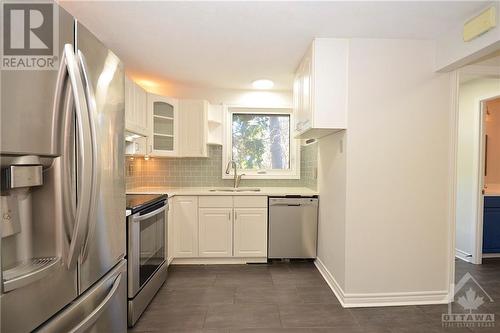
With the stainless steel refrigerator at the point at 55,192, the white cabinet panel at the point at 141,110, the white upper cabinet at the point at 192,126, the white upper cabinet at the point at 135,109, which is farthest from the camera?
the white upper cabinet at the point at 192,126

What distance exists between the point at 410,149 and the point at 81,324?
2521 mm

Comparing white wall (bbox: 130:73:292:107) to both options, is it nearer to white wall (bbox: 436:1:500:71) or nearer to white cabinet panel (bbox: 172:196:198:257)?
white cabinet panel (bbox: 172:196:198:257)

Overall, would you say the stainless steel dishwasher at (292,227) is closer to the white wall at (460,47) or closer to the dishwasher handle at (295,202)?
the dishwasher handle at (295,202)

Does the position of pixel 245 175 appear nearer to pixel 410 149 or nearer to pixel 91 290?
pixel 410 149

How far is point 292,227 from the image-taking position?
3.12m

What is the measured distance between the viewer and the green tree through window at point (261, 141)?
380 cm

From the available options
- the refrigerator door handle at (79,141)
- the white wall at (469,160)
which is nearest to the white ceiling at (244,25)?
the refrigerator door handle at (79,141)

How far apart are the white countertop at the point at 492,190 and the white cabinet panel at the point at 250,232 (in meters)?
2.84

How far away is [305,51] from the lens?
240 cm

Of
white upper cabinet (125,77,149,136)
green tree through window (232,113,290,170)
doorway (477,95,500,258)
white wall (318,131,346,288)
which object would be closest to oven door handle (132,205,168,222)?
white upper cabinet (125,77,149,136)

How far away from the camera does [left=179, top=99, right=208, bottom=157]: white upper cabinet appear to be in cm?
345

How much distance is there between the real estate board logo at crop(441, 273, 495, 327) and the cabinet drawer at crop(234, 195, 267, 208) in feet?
6.35

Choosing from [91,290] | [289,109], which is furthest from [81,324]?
[289,109]

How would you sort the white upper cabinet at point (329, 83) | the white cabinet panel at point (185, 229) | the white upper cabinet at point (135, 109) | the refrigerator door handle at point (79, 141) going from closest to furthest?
the refrigerator door handle at point (79, 141)
the white upper cabinet at point (329, 83)
the white upper cabinet at point (135, 109)
the white cabinet panel at point (185, 229)
